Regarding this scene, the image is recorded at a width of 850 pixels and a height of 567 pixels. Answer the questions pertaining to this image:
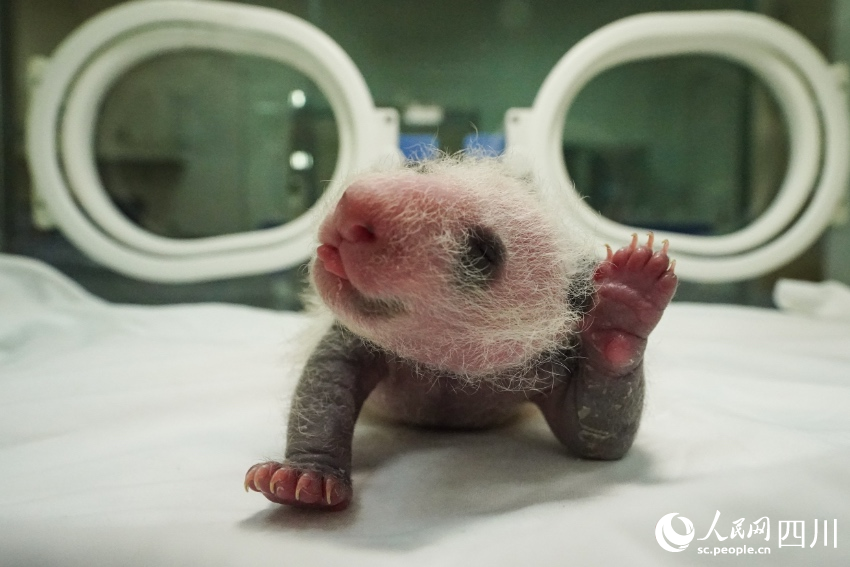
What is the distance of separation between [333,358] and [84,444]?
28 centimetres

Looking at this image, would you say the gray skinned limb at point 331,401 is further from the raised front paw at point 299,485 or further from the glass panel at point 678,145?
the glass panel at point 678,145

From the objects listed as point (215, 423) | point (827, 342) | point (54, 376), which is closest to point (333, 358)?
point (215, 423)

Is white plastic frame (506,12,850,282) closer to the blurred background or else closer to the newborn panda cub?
the blurred background

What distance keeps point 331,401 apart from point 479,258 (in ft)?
0.59

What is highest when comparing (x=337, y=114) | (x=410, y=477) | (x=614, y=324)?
(x=337, y=114)

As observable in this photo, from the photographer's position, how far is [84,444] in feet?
1.82

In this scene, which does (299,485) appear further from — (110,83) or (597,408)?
(110,83)

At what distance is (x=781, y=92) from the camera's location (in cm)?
148

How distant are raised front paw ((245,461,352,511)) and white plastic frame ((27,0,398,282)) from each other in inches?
38.4

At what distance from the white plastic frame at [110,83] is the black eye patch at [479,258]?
102 centimetres

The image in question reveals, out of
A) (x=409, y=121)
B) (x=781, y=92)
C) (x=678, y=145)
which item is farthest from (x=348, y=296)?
(x=678, y=145)

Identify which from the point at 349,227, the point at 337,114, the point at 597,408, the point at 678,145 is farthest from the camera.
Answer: the point at 678,145

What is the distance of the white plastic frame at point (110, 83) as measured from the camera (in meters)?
1.34

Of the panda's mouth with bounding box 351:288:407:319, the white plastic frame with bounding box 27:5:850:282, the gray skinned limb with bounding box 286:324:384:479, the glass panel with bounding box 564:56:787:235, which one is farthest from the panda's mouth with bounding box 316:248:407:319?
the glass panel with bounding box 564:56:787:235
